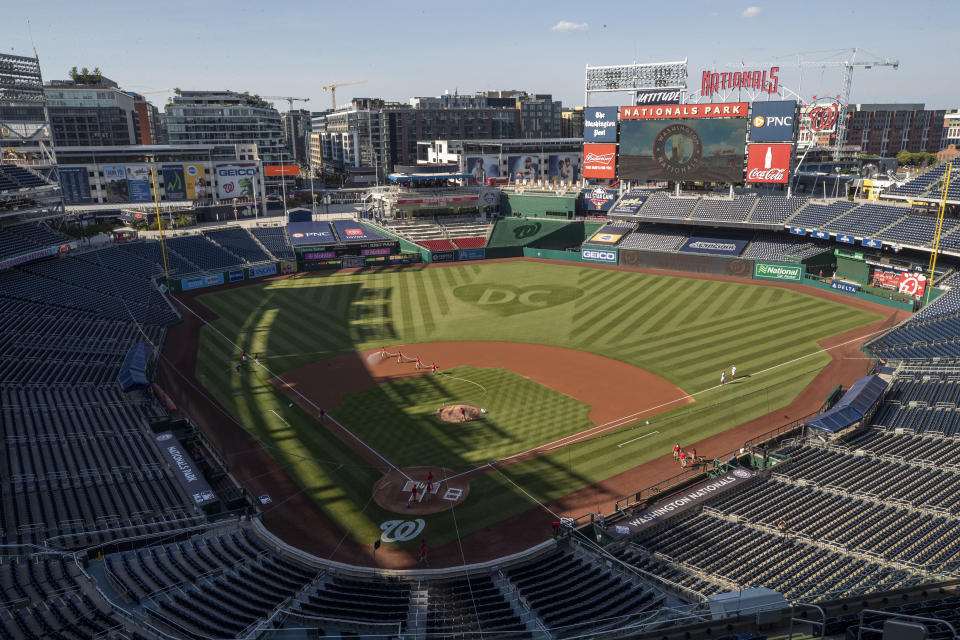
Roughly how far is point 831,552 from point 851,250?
154 ft

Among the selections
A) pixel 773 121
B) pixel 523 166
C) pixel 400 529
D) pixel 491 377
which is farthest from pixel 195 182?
pixel 400 529

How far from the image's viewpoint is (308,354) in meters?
42.4

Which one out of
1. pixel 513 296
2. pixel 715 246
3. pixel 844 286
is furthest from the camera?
pixel 715 246

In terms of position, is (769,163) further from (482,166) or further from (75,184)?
(75,184)

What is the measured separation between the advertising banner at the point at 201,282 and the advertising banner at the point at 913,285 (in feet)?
205

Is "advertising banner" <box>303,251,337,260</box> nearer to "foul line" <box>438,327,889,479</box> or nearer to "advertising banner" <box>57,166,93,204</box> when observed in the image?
"advertising banner" <box>57,166,93,204</box>

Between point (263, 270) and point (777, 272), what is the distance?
169ft

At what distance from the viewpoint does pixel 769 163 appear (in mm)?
61750

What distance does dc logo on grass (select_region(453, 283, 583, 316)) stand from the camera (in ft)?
178

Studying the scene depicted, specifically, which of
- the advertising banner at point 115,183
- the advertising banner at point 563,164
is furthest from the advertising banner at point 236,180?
the advertising banner at point 563,164

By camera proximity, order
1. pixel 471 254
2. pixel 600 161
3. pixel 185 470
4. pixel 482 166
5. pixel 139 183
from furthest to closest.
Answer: pixel 482 166 < pixel 139 183 < pixel 471 254 < pixel 600 161 < pixel 185 470

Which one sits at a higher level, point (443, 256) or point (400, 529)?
point (443, 256)

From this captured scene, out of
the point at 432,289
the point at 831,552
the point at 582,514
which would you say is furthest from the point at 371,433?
the point at 432,289

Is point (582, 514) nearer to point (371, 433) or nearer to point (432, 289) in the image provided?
point (371, 433)
